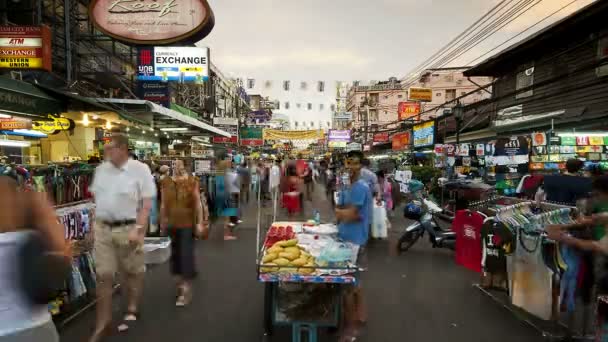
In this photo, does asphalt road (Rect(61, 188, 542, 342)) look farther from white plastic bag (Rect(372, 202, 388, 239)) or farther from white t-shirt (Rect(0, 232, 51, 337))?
white t-shirt (Rect(0, 232, 51, 337))

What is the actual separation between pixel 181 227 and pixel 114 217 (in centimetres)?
118

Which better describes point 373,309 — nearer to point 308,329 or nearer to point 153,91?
point 308,329

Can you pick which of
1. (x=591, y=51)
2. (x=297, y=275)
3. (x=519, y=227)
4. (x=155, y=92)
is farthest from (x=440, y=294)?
(x=155, y=92)

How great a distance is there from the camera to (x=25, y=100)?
7520 millimetres

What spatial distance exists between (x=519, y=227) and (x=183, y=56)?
13342 millimetres

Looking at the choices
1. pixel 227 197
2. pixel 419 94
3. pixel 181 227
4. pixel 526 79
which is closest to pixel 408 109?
pixel 419 94

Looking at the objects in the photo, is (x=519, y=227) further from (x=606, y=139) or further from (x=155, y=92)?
(x=155, y=92)

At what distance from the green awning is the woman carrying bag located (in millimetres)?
6170

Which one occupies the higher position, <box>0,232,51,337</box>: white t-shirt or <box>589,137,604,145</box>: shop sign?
<box>589,137,604,145</box>: shop sign

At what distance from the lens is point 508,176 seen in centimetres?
1185

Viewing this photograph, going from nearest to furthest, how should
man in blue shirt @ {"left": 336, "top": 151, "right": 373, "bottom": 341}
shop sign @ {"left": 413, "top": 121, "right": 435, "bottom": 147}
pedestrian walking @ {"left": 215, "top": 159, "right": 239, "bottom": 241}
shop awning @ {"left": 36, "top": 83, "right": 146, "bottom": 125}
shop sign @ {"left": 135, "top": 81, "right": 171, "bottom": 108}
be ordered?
man in blue shirt @ {"left": 336, "top": 151, "right": 373, "bottom": 341}, shop awning @ {"left": 36, "top": 83, "right": 146, "bottom": 125}, pedestrian walking @ {"left": 215, "top": 159, "right": 239, "bottom": 241}, shop sign @ {"left": 135, "top": 81, "right": 171, "bottom": 108}, shop sign @ {"left": 413, "top": 121, "right": 435, "bottom": 147}

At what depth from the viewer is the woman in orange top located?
17.0 ft

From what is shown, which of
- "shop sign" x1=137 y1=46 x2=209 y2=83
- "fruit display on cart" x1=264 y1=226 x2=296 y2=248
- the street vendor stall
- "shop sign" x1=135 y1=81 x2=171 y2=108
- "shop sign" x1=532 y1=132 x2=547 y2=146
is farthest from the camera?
"shop sign" x1=135 y1=81 x2=171 y2=108

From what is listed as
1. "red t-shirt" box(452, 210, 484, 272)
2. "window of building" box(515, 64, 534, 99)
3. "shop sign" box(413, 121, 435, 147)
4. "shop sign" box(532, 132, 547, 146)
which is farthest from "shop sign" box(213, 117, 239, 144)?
"red t-shirt" box(452, 210, 484, 272)
